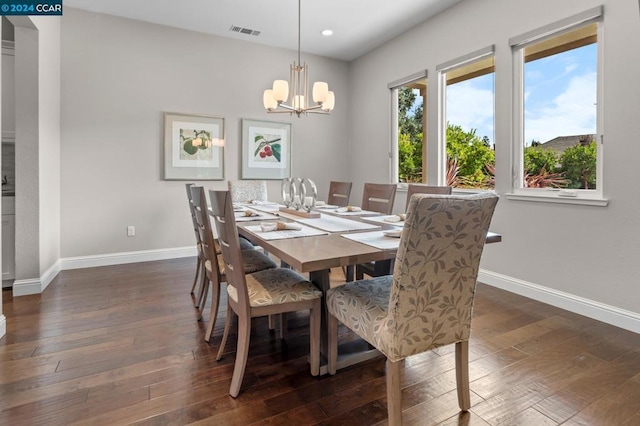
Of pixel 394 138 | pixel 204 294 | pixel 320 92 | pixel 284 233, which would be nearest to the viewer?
pixel 284 233

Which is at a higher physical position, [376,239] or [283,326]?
[376,239]

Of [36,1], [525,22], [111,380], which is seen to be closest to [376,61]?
[525,22]

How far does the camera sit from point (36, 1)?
2.89 meters

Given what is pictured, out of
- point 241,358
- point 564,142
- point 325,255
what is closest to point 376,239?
point 325,255

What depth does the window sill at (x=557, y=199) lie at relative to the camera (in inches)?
100

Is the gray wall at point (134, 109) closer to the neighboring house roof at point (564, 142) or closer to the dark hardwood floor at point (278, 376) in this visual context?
the dark hardwood floor at point (278, 376)

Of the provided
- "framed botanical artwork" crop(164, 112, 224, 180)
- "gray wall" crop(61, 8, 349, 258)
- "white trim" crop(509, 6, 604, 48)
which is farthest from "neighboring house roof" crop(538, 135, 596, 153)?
"framed botanical artwork" crop(164, 112, 224, 180)

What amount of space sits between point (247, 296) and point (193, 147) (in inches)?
129

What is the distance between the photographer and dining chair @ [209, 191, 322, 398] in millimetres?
1630

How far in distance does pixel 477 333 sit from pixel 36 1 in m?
4.34

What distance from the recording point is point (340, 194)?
3.67m

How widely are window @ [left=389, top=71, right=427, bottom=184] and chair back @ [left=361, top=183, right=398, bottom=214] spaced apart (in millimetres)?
1224

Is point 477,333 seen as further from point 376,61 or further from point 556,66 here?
point 376,61

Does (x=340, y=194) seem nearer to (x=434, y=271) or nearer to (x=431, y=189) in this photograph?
(x=431, y=189)
